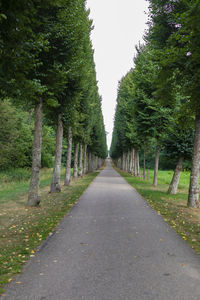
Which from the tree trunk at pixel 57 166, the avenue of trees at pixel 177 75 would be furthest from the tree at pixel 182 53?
the tree trunk at pixel 57 166

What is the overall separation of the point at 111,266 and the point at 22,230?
10.9 ft

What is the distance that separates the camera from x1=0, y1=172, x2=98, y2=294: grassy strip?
4.29 meters

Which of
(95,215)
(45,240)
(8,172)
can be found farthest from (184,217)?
(8,172)

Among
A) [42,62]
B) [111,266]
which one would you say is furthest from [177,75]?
[111,266]

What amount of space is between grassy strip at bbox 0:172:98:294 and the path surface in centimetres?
26

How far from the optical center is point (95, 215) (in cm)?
826

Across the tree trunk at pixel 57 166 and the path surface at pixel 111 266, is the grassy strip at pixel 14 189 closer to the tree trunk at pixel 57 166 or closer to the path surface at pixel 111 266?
the tree trunk at pixel 57 166

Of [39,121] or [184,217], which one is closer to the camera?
[184,217]

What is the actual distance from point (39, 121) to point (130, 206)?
568 cm

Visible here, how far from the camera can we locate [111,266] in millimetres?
4203

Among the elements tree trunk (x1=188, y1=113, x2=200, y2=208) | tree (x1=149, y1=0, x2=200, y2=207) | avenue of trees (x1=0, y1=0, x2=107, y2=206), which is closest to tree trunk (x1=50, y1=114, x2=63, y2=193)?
avenue of trees (x1=0, y1=0, x2=107, y2=206)

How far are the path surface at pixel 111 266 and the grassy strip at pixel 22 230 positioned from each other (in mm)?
262

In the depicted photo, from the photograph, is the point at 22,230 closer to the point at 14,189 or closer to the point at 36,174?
the point at 36,174

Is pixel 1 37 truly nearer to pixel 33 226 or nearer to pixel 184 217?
pixel 33 226
